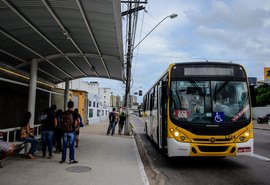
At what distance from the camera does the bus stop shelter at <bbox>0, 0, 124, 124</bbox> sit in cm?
788

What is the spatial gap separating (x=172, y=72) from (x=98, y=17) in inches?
113

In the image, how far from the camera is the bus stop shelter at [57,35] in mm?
7879

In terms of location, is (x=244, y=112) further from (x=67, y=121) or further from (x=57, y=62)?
(x=57, y=62)

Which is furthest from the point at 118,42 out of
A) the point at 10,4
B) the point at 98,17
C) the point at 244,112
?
the point at 244,112

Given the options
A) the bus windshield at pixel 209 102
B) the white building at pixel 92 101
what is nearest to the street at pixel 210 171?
the bus windshield at pixel 209 102

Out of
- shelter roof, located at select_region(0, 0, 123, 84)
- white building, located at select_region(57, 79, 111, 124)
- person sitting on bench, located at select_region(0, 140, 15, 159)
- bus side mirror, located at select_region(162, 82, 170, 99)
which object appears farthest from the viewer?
white building, located at select_region(57, 79, 111, 124)

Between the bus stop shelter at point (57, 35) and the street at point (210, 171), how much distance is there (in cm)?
468

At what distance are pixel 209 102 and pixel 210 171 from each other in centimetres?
207

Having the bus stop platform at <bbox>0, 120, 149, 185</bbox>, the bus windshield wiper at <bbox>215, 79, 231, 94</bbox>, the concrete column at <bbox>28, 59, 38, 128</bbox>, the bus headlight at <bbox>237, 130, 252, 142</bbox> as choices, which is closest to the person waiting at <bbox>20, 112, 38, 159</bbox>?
the bus stop platform at <bbox>0, 120, 149, 185</bbox>

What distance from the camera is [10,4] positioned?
7.54 m

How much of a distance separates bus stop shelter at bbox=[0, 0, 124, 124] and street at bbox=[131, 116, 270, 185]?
15.3 ft

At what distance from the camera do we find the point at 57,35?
34.0 ft

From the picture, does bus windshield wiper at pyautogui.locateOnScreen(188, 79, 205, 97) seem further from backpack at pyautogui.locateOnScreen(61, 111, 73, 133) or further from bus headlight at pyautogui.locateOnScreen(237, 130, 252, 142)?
backpack at pyautogui.locateOnScreen(61, 111, 73, 133)

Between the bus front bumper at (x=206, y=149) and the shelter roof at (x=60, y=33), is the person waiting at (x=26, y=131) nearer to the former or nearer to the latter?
the shelter roof at (x=60, y=33)
